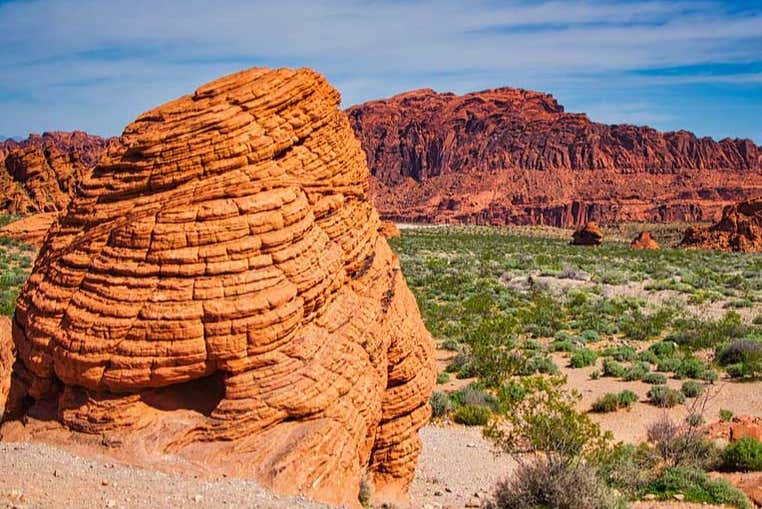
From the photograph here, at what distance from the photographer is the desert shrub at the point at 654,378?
18.5 metres

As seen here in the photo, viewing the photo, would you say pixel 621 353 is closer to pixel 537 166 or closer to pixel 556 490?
pixel 556 490

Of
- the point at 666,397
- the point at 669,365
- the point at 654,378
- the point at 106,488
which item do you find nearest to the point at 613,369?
the point at 654,378

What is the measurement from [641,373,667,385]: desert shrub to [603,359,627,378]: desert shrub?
0.67 m

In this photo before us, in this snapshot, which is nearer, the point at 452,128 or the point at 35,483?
the point at 35,483

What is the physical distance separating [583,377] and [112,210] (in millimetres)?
14871

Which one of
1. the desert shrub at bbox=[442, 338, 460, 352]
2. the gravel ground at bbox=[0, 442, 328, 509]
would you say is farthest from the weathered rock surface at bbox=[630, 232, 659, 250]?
the gravel ground at bbox=[0, 442, 328, 509]

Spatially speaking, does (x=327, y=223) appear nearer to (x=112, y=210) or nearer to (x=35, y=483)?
(x=112, y=210)

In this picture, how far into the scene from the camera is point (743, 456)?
486 inches

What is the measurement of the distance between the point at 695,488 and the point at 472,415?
549 centimetres

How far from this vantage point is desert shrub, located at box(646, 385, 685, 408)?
1669 cm

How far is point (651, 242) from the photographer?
219 feet

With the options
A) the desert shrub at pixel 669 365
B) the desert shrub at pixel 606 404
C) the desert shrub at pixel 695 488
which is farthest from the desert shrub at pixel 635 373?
the desert shrub at pixel 695 488

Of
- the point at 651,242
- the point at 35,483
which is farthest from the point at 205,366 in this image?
the point at 651,242

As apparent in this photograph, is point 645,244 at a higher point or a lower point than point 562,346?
higher
